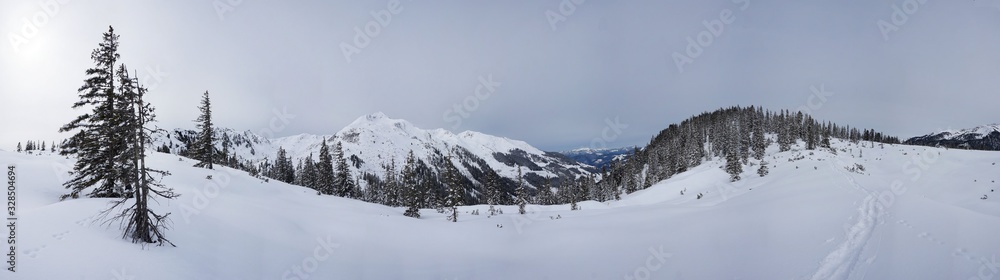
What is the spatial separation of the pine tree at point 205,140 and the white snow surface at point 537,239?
12.5 m

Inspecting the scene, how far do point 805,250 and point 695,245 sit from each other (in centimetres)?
348

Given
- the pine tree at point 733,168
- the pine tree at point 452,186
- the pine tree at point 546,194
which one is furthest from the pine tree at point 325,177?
the pine tree at point 733,168

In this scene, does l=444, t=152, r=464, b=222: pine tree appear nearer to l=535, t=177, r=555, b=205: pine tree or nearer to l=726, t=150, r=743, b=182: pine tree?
l=535, t=177, r=555, b=205: pine tree

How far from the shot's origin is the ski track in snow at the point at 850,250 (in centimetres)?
900

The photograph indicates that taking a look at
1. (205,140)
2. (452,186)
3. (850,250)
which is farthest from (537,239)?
(205,140)

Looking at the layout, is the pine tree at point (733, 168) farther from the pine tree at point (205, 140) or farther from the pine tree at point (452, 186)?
the pine tree at point (205, 140)

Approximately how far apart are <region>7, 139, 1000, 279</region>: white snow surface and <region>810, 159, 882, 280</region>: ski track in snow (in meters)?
0.06

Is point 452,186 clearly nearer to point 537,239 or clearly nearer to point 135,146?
point 537,239

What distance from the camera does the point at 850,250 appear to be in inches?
414

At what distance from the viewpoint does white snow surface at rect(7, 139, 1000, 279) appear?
966cm

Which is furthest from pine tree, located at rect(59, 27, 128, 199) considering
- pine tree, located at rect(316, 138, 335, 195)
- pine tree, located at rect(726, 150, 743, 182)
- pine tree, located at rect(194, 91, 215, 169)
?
pine tree, located at rect(726, 150, 743, 182)

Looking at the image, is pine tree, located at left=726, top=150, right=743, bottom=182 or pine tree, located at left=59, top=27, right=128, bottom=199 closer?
pine tree, located at left=59, top=27, right=128, bottom=199

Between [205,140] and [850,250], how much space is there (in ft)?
167

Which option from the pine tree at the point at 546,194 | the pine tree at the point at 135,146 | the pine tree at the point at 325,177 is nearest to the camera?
the pine tree at the point at 135,146
